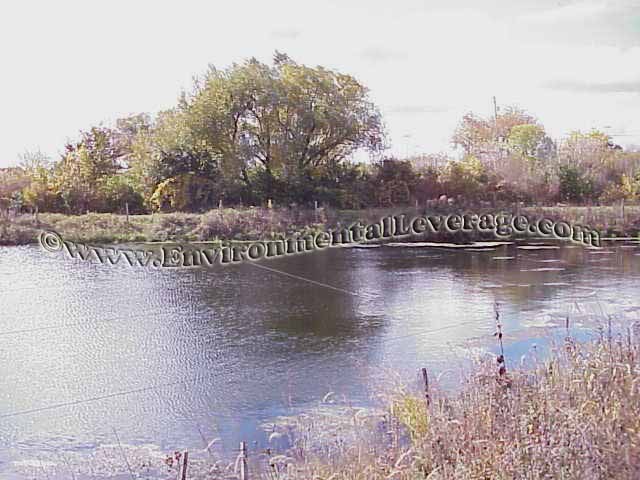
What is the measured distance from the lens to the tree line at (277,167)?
17609mm

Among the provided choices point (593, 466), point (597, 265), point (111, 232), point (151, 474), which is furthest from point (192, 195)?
point (593, 466)

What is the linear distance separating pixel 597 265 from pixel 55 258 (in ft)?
28.0

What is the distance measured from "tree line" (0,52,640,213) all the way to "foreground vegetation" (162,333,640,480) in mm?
13515

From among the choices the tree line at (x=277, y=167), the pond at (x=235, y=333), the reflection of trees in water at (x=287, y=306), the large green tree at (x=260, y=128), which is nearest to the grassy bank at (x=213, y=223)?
the tree line at (x=277, y=167)

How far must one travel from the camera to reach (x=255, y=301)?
8.36m

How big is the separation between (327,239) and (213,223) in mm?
2375

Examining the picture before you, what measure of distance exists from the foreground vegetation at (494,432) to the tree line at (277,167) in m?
13.5

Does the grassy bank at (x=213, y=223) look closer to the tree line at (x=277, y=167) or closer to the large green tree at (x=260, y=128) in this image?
the tree line at (x=277, y=167)

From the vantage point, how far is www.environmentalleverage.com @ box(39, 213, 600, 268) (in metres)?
12.9

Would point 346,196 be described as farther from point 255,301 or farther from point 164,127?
point 255,301

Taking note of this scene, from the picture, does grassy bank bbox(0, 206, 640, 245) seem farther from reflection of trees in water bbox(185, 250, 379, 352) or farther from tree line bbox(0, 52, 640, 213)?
reflection of trees in water bbox(185, 250, 379, 352)

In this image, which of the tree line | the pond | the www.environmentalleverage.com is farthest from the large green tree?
the pond

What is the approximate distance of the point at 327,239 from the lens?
52.2ft

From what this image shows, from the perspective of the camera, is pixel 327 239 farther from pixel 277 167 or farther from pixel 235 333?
pixel 235 333
